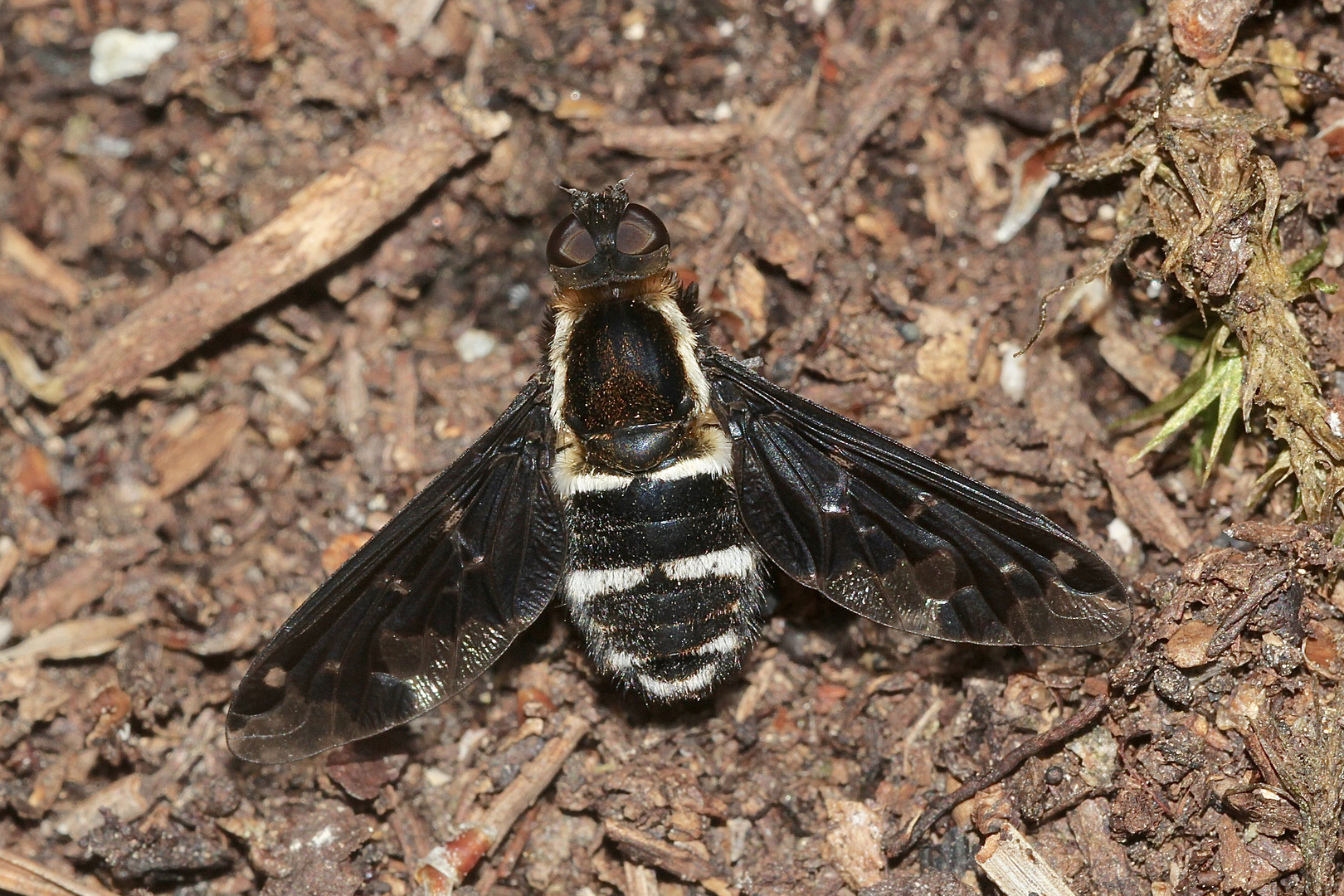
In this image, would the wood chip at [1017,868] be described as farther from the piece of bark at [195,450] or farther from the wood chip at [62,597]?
the wood chip at [62,597]

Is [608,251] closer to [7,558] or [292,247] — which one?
[292,247]

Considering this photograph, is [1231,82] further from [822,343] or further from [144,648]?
[144,648]

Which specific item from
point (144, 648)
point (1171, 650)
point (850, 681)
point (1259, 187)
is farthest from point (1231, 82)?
point (144, 648)

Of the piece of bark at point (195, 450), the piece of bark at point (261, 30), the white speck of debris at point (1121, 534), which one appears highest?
the piece of bark at point (261, 30)

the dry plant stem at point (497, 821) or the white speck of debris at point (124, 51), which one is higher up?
the white speck of debris at point (124, 51)

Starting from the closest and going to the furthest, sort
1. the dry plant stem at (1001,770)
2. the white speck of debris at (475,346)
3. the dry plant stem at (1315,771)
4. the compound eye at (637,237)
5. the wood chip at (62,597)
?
the dry plant stem at (1315,771)
the dry plant stem at (1001,770)
the compound eye at (637,237)
the wood chip at (62,597)
the white speck of debris at (475,346)

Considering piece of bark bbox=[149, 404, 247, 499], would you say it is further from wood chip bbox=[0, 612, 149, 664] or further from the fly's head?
the fly's head

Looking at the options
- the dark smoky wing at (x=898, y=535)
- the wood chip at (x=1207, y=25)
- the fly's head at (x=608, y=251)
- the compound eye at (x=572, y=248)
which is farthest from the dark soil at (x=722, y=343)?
the compound eye at (x=572, y=248)
